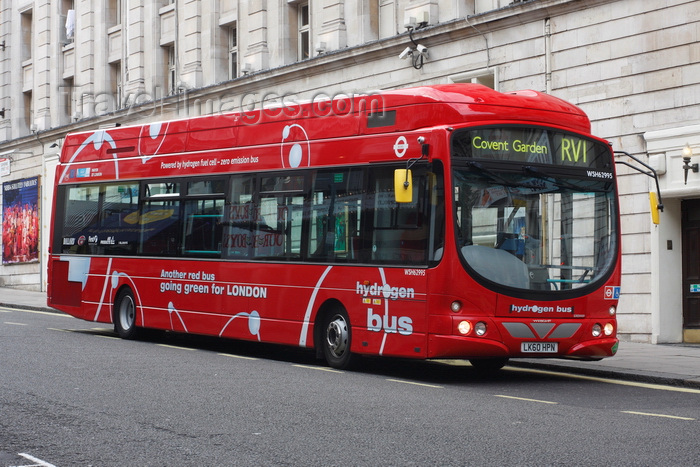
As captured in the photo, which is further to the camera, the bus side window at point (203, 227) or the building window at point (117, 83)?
the building window at point (117, 83)

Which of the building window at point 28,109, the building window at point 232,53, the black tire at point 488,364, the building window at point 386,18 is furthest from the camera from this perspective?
the building window at point 28,109

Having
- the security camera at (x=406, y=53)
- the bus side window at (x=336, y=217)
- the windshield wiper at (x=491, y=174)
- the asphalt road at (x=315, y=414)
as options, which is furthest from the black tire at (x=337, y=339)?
the security camera at (x=406, y=53)

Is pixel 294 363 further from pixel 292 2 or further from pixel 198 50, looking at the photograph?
pixel 198 50

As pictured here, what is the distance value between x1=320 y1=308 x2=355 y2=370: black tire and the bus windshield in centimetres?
227

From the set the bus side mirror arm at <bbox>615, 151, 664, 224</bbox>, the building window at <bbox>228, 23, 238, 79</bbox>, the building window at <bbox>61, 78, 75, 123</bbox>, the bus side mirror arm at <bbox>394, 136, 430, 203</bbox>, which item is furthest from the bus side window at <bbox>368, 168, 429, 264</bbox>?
the building window at <bbox>61, 78, 75, 123</bbox>

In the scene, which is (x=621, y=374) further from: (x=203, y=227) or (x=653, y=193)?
(x=203, y=227)

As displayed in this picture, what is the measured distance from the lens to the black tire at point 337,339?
13.9 metres

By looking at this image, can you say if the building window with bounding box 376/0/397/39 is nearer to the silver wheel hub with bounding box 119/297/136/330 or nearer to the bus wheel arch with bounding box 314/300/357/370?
the silver wheel hub with bounding box 119/297/136/330

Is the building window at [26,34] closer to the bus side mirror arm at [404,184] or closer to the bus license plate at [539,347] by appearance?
the bus side mirror arm at [404,184]

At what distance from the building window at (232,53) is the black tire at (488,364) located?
1939cm

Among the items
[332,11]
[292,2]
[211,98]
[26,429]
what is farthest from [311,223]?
[211,98]

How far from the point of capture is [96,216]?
19500 millimetres

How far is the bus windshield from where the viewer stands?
12.4 meters

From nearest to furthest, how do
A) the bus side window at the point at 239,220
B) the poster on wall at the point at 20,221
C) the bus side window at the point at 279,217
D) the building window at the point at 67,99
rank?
the bus side window at the point at 279,217
the bus side window at the point at 239,220
the building window at the point at 67,99
the poster on wall at the point at 20,221
